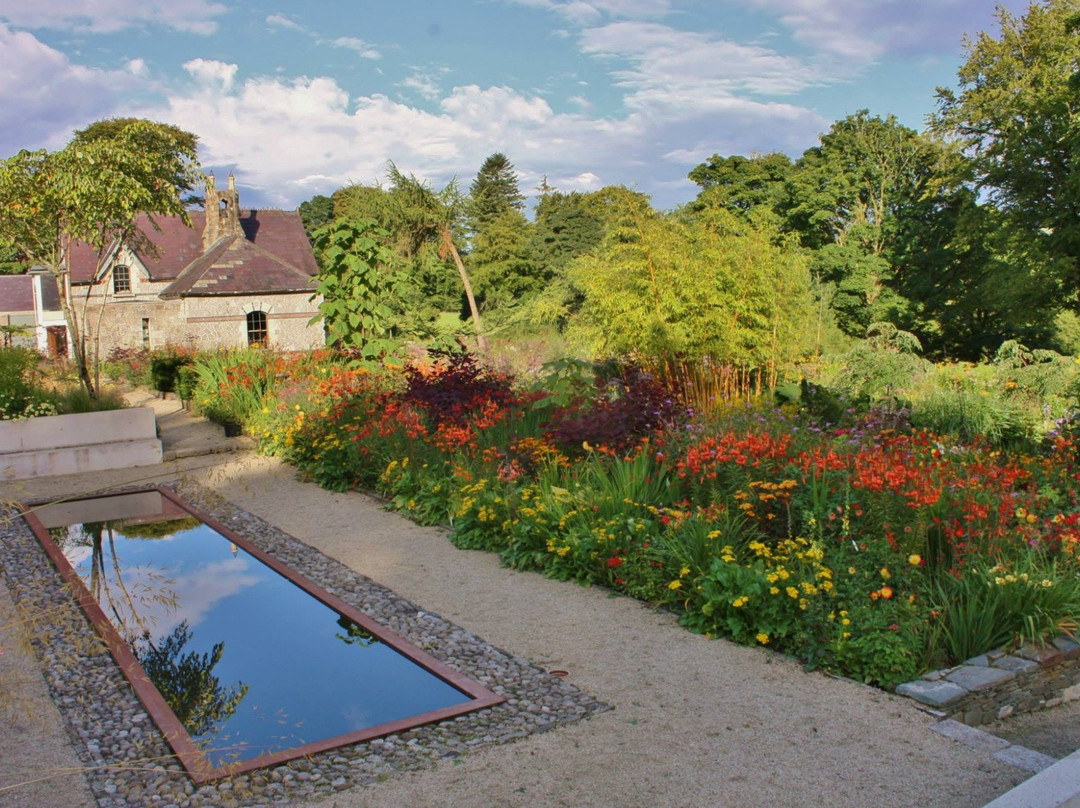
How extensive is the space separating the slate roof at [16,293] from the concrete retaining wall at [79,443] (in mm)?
36591

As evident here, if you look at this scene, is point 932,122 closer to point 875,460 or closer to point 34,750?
point 875,460

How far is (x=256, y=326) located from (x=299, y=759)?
23.0 m

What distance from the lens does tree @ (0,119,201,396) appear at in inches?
412

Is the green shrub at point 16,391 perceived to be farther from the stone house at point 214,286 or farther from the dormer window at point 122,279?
the dormer window at point 122,279

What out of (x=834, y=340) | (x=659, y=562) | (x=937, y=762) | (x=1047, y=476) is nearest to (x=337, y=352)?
(x=659, y=562)

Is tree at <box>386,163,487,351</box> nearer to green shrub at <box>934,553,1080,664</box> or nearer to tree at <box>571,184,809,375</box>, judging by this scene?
tree at <box>571,184,809,375</box>

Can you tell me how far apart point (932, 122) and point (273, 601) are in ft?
86.6

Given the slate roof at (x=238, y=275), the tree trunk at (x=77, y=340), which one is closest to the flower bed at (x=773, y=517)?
the tree trunk at (x=77, y=340)

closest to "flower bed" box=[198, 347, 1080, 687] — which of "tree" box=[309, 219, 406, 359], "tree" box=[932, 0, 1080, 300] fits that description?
"tree" box=[309, 219, 406, 359]

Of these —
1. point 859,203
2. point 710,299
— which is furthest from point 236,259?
point 859,203

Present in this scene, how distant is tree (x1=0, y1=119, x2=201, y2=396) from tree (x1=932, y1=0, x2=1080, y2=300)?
1748 cm

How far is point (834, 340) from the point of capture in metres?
23.6

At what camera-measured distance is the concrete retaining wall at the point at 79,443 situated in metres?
9.27

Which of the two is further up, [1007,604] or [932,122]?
[932,122]
